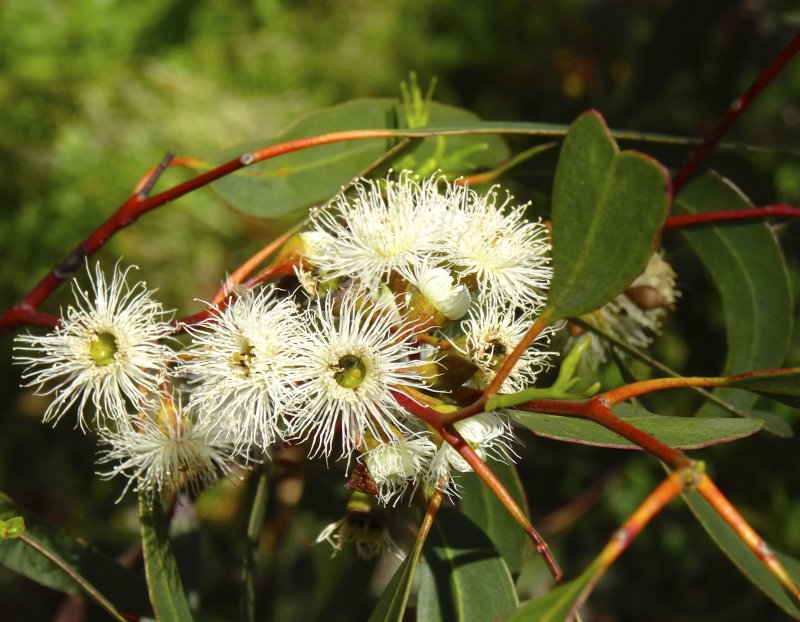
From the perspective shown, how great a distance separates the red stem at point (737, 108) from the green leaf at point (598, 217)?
15.2 inches

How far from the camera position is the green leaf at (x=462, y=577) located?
34.4 inches

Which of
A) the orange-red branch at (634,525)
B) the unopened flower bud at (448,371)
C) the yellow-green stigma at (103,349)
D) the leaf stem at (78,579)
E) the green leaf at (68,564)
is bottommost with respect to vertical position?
the leaf stem at (78,579)

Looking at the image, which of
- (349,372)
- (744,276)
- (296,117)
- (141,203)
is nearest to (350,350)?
(349,372)

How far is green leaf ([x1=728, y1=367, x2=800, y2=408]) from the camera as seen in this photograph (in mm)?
694

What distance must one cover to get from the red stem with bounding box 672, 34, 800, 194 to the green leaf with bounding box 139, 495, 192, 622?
2.53ft

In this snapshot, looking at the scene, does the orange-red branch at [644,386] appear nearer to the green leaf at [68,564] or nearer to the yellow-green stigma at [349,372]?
the yellow-green stigma at [349,372]

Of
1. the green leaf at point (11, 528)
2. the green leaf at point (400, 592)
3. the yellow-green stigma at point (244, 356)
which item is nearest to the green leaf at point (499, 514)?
the green leaf at point (400, 592)

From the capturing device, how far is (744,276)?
112 centimetres

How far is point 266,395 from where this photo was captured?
789mm

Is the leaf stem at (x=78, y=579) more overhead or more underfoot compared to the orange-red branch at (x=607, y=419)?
more underfoot

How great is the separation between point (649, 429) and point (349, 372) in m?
0.29

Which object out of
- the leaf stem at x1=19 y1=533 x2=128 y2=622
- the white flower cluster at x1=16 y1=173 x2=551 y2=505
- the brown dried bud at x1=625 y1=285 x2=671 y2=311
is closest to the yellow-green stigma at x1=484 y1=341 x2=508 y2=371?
the white flower cluster at x1=16 y1=173 x2=551 y2=505

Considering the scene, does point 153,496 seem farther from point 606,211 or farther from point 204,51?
point 204,51

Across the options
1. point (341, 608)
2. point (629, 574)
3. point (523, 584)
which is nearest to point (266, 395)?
point (341, 608)
